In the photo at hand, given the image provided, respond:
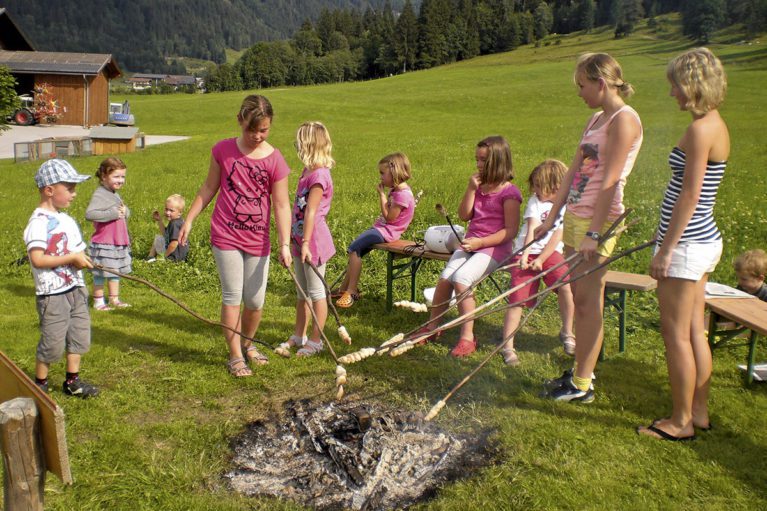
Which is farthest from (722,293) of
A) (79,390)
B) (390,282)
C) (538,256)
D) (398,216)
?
(79,390)

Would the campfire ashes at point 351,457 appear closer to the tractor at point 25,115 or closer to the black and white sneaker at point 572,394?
the black and white sneaker at point 572,394

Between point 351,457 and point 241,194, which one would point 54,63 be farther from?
point 351,457

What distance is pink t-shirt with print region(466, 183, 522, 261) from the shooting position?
19.5 feet

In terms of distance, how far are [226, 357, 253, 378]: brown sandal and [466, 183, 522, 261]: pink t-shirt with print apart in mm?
2306

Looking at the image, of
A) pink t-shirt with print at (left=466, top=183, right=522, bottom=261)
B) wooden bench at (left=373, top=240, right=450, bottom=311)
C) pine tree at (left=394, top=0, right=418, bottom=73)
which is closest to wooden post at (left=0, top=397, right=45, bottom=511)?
pink t-shirt with print at (left=466, top=183, right=522, bottom=261)

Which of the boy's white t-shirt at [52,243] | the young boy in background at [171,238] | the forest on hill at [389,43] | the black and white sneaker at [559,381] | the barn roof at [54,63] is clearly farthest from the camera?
the forest on hill at [389,43]

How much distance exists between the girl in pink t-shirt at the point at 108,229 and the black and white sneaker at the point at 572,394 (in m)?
4.92

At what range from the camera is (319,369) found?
5562mm

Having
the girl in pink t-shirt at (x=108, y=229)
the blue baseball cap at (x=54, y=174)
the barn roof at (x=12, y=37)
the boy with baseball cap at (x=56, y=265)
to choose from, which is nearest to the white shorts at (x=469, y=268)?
the boy with baseball cap at (x=56, y=265)

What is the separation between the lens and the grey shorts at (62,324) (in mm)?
4664

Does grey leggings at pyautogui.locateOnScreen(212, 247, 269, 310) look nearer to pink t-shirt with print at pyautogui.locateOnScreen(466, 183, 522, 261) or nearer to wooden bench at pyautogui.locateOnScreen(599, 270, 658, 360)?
pink t-shirt with print at pyautogui.locateOnScreen(466, 183, 522, 261)

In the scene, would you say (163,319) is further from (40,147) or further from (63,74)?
(63,74)

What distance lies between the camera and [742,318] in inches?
201

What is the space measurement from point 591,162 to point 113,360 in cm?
432
